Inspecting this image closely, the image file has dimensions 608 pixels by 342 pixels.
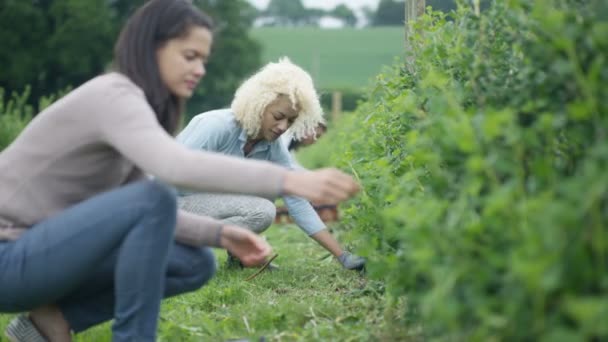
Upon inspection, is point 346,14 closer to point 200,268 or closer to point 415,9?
point 415,9

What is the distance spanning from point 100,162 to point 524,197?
143 cm

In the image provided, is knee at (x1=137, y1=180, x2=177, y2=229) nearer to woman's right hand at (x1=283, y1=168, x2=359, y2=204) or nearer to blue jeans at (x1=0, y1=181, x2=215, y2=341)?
blue jeans at (x1=0, y1=181, x2=215, y2=341)

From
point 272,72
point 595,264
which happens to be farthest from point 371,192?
point 595,264

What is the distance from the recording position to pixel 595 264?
2072mm

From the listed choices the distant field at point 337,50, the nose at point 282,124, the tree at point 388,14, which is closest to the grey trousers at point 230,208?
the nose at point 282,124

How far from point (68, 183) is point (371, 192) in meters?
1.90

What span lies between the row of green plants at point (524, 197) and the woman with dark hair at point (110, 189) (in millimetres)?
791

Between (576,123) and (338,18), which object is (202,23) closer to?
(576,123)

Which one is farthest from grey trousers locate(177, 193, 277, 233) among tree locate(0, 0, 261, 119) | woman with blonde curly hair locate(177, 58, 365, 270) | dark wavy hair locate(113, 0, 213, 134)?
tree locate(0, 0, 261, 119)

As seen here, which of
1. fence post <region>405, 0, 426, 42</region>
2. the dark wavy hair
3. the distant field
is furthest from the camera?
the distant field


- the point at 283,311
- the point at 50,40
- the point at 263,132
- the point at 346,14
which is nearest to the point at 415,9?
the point at 263,132

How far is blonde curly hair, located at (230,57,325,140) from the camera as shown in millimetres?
5012

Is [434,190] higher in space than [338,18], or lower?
higher

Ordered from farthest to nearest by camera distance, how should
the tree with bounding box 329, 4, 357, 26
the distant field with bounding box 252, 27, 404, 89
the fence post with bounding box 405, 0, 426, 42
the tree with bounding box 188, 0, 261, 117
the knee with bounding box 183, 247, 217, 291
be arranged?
the tree with bounding box 329, 4, 357, 26, the distant field with bounding box 252, 27, 404, 89, the tree with bounding box 188, 0, 261, 117, the fence post with bounding box 405, 0, 426, 42, the knee with bounding box 183, 247, 217, 291
